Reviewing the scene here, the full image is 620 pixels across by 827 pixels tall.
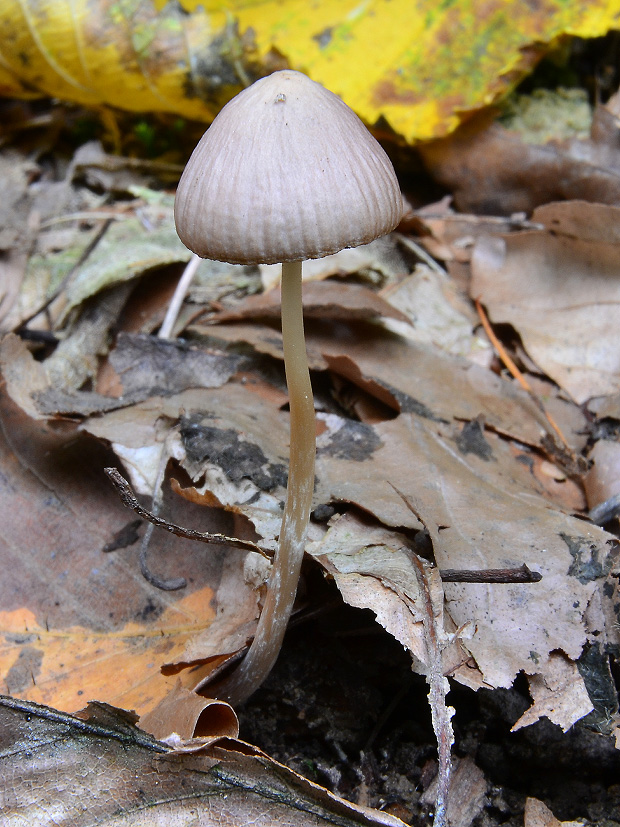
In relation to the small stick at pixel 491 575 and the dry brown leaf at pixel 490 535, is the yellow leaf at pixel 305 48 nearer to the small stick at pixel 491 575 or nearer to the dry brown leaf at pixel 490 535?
the dry brown leaf at pixel 490 535

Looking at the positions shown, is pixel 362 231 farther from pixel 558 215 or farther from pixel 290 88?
pixel 558 215

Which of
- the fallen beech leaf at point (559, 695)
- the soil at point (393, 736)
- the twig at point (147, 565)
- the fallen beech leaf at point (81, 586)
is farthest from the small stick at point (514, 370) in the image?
the twig at point (147, 565)

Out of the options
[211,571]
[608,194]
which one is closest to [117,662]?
[211,571]

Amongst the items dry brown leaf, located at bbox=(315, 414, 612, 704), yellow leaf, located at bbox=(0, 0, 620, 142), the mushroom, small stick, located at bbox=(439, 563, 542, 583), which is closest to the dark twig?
dry brown leaf, located at bbox=(315, 414, 612, 704)

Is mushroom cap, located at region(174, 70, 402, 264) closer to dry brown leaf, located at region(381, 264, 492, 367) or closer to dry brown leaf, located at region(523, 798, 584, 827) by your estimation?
dry brown leaf, located at region(381, 264, 492, 367)

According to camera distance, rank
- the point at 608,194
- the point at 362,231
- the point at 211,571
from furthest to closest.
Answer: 1. the point at 608,194
2. the point at 211,571
3. the point at 362,231
